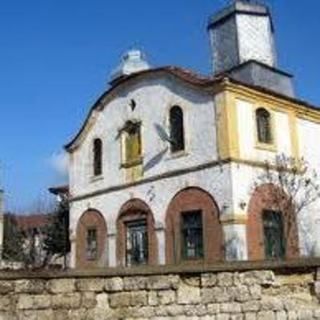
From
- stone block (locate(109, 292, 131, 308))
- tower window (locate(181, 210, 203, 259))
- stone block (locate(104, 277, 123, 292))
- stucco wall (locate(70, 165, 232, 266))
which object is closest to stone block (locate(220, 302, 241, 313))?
stone block (locate(109, 292, 131, 308))

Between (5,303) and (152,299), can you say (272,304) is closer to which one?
(152,299)

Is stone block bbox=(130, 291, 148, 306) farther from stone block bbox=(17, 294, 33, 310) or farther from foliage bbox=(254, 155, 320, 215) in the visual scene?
foliage bbox=(254, 155, 320, 215)

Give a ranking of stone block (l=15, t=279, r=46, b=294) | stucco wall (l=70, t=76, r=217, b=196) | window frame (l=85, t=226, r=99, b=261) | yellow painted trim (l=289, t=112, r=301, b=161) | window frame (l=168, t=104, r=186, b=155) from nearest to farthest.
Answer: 1. stone block (l=15, t=279, r=46, b=294)
2. stucco wall (l=70, t=76, r=217, b=196)
3. window frame (l=168, t=104, r=186, b=155)
4. yellow painted trim (l=289, t=112, r=301, b=161)
5. window frame (l=85, t=226, r=99, b=261)

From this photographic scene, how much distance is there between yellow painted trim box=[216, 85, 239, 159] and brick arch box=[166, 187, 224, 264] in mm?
1674

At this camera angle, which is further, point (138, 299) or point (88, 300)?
point (138, 299)

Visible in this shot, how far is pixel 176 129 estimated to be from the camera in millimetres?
23562

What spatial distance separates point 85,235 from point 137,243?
3.27 m

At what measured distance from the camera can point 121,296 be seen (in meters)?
9.32

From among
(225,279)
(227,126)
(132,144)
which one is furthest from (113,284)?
(132,144)

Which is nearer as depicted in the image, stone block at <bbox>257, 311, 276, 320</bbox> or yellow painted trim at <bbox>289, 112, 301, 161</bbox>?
stone block at <bbox>257, 311, 276, 320</bbox>

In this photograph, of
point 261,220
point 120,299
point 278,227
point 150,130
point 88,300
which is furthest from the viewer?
point 150,130

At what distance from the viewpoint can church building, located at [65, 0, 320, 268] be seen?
21766mm

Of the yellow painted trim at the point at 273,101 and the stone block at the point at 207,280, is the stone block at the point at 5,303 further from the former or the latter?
the yellow painted trim at the point at 273,101

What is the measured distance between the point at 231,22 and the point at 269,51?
2.08 m
